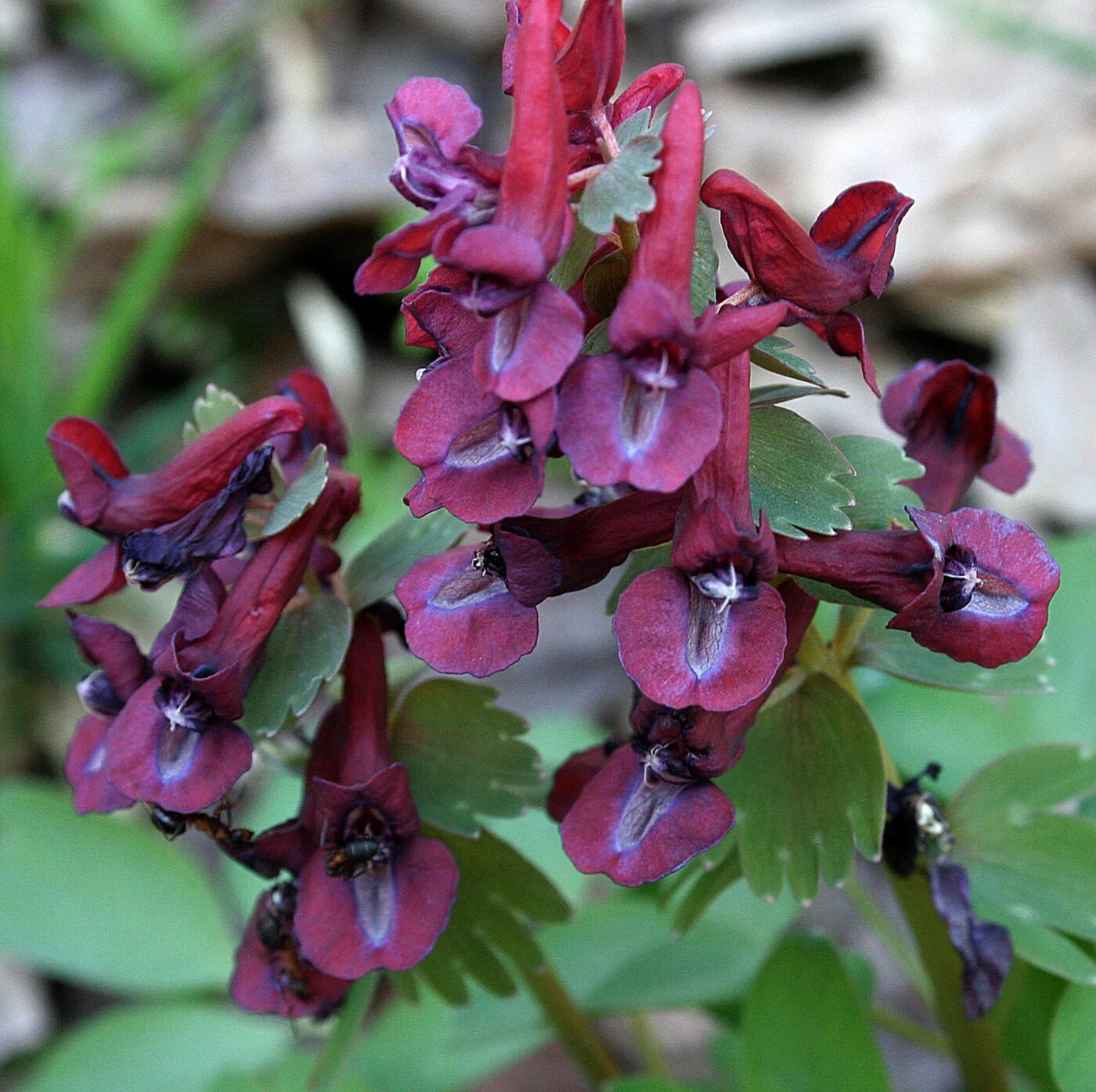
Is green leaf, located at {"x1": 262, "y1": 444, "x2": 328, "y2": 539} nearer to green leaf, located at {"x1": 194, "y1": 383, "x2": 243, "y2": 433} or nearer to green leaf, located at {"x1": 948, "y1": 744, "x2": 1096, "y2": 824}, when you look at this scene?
green leaf, located at {"x1": 194, "y1": 383, "x2": 243, "y2": 433}

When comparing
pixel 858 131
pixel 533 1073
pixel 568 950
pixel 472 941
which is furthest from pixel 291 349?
pixel 472 941

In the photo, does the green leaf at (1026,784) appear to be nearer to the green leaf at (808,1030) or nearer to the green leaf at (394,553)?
the green leaf at (808,1030)

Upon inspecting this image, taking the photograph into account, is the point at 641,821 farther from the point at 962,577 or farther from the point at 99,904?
the point at 99,904

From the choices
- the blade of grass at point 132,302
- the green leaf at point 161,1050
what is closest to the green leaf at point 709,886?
the green leaf at point 161,1050

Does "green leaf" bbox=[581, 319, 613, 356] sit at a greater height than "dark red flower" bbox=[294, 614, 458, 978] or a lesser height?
greater

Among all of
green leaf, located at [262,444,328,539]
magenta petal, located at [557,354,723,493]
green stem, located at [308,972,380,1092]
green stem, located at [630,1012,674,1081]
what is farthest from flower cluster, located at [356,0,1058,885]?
green stem, located at [630,1012,674,1081]

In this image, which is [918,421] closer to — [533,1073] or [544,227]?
[544,227]
